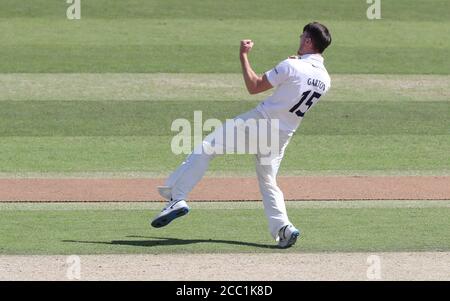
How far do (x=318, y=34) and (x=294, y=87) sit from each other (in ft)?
1.79

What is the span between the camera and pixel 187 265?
9617 millimetres

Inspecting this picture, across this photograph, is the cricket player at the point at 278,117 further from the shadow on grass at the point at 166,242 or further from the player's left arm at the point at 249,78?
the shadow on grass at the point at 166,242

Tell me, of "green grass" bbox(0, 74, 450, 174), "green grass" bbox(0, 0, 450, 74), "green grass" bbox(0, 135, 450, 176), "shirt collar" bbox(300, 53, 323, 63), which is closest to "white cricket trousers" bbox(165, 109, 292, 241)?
"shirt collar" bbox(300, 53, 323, 63)

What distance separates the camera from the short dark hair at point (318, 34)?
10295 mm

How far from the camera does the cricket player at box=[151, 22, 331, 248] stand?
403 inches

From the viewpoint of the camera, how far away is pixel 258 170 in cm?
1062

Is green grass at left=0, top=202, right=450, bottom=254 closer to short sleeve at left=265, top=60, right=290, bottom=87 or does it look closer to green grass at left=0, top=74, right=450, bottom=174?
short sleeve at left=265, top=60, right=290, bottom=87

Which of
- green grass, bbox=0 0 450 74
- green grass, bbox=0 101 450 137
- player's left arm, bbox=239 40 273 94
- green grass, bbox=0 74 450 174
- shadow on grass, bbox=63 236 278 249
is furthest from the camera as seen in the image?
green grass, bbox=0 0 450 74

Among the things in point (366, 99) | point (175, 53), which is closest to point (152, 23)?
point (175, 53)

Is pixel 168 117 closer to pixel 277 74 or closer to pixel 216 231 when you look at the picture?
pixel 216 231

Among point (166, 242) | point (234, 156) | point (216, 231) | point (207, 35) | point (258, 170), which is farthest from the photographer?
point (207, 35)

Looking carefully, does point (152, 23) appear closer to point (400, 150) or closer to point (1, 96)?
point (1, 96)

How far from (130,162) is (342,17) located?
34.0 feet

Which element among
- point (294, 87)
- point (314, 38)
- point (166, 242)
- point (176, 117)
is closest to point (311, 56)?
point (314, 38)
